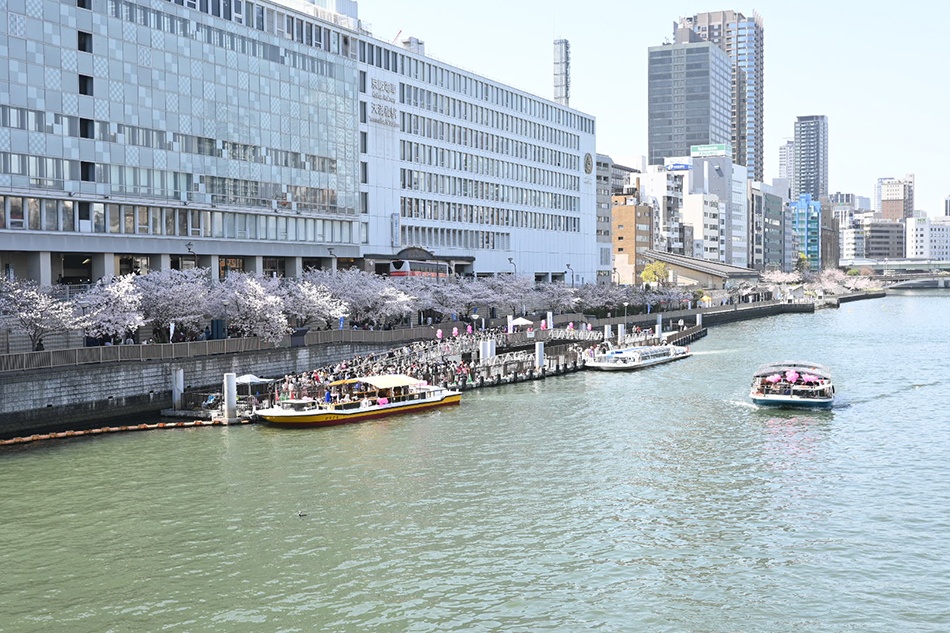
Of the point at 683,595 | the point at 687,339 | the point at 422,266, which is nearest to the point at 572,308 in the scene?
the point at 687,339

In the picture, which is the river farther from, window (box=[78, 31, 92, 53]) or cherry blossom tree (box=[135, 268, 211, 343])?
window (box=[78, 31, 92, 53])

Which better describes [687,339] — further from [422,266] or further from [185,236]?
[185,236]

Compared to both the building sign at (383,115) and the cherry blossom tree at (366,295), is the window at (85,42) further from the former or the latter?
the building sign at (383,115)

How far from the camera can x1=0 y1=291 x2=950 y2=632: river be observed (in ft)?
107

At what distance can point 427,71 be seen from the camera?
457 ft

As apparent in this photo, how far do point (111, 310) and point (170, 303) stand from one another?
18.2ft

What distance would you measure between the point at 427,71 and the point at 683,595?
115m

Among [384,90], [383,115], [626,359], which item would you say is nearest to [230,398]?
[626,359]

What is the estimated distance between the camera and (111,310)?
73000mm

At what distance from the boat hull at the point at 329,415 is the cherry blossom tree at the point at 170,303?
1575 centimetres

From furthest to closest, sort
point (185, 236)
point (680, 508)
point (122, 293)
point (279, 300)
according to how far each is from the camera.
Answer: point (185, 236)
point (279, 300)
point (122, 293)
point (680, 508)

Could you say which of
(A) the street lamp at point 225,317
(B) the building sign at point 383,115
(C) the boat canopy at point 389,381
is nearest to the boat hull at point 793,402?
(C) the boat canopy at point 389,381

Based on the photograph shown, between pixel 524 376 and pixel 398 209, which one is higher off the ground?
pixel 398 209

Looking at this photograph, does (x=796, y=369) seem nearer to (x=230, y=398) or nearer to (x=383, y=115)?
(x=230, y=398)
